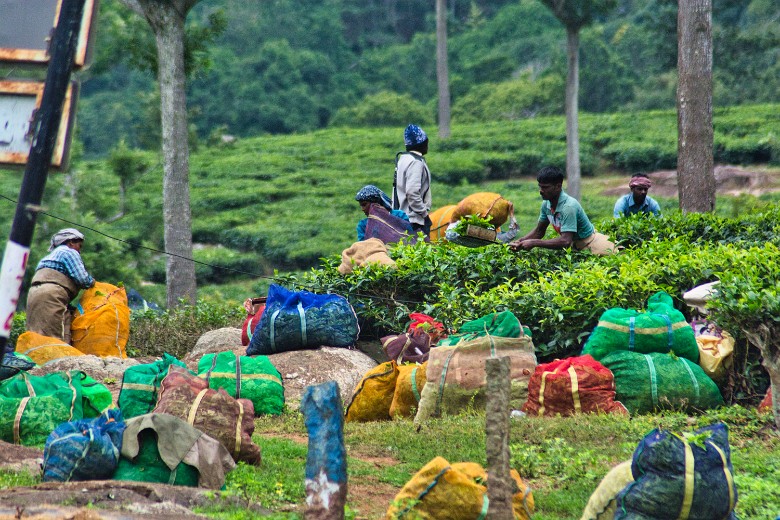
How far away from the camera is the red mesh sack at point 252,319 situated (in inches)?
382

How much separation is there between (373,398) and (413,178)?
3.49 meters

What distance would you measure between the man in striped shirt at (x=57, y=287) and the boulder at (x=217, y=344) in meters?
1.30

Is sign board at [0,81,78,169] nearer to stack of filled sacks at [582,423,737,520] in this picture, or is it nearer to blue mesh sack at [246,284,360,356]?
stack of filled sacks at [582,423,737,520]

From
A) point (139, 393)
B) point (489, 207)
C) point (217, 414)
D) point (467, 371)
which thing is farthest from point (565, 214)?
point (217, 414)

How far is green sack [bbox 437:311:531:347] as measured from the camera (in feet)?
25.2

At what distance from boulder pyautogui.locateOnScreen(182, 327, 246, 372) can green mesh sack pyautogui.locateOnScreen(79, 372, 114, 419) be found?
8.24 ft

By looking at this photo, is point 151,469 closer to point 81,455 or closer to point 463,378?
point 81,455

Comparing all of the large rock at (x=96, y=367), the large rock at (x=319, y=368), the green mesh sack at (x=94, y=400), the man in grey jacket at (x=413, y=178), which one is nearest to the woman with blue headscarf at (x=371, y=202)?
the man in grey jacket at (x=413, y=178)

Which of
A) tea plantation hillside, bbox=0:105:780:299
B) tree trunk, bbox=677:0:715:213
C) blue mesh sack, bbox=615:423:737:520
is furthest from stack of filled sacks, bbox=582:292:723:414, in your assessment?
Answer: tea plantation hillside, bbox=0:105:780:299

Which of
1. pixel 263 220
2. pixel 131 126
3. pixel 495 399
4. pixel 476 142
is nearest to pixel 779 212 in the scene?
pixel 495 399

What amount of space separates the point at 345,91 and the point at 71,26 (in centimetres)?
4742

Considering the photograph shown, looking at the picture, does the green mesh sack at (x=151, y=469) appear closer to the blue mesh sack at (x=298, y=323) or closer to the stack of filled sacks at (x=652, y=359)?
the stack of filled sacks at (x=652, y=359)

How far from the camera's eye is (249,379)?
7.90m

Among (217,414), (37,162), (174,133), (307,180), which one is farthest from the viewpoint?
(307,180)
